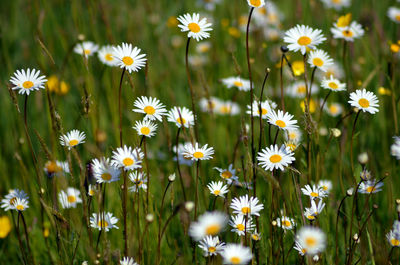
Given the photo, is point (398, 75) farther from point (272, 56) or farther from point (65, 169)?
point (65, 169)

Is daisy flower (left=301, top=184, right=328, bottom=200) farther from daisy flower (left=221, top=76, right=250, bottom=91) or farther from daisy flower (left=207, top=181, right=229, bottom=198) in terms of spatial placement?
daisy flower (left=221, top=76, right=250, bottom=91)

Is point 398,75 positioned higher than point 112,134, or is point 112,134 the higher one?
point 398,75

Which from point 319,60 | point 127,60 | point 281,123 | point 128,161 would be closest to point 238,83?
point 319,60

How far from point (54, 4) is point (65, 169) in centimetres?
271

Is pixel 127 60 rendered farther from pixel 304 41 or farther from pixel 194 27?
pixel 304 41

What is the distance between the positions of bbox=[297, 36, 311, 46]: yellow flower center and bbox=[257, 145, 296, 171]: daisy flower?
516mm

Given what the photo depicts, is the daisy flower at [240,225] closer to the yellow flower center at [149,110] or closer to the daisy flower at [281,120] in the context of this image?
the daisy flower at [281,120]

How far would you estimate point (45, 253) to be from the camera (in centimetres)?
185

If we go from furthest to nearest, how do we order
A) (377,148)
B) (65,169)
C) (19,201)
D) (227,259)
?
1. (377,148)
2. (65,169)
3. (19,201)
4. (227,259)

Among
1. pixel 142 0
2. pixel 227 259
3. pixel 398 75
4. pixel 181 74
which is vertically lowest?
pixel 227 259

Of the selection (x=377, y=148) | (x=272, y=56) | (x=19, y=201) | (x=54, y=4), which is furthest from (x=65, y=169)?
(x=54, y=4)

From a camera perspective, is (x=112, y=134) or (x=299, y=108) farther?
(x=112, y=134)

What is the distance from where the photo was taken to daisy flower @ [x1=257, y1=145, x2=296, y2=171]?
1.42m

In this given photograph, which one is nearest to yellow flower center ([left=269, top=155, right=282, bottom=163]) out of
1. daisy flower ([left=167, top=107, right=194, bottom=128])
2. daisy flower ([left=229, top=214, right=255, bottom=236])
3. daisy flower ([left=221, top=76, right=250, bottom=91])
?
daisy flower ([left=229, top=214, right=255, bottom=236])
